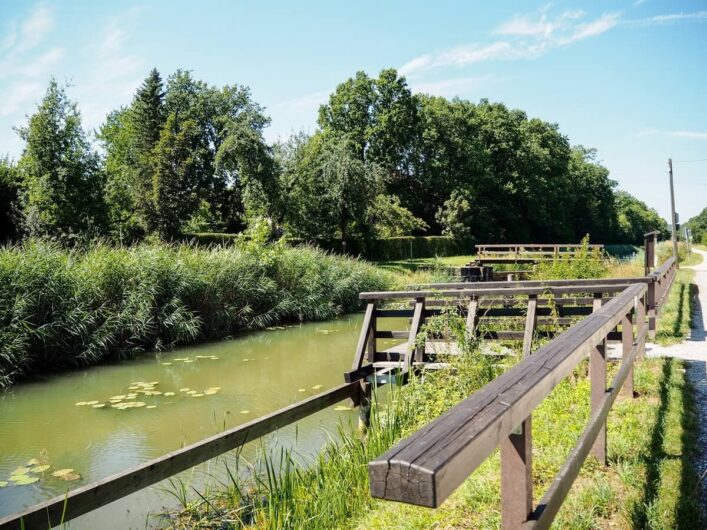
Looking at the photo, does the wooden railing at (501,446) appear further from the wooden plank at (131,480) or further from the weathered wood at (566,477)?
the wooden plank at (131,480)

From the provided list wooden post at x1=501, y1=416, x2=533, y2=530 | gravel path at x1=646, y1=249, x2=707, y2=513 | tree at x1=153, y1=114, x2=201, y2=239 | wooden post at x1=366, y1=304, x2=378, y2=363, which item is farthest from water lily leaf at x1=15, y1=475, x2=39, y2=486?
tree at x1=153, y1=114, x2=201, y2=239

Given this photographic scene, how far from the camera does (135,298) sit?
43.7 feet

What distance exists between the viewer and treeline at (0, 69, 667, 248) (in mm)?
25844

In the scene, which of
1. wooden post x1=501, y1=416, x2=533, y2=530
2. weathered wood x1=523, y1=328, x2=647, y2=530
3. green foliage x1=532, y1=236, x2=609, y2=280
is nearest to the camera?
wooden post x1=501, y1=416, x2=533, y2=530

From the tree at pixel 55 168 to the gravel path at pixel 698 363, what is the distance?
71.3 feet

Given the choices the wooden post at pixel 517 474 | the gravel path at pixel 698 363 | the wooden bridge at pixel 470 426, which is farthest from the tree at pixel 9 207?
the wooden post at pixel 517 474

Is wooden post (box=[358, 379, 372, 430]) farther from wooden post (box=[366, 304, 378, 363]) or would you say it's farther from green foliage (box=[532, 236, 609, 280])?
green foliage (box=[532, 236, 609, 280])

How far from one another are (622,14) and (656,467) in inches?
693

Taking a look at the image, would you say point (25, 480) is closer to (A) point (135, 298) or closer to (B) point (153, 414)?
(B) point (153, 414)

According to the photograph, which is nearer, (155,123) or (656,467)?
(656,467)

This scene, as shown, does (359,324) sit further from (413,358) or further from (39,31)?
(39,31)

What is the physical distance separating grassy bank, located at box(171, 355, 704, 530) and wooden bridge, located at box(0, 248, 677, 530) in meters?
0.36

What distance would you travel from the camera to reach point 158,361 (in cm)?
1260

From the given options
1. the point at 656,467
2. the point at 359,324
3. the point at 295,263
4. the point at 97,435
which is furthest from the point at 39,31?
the point at 656,467
